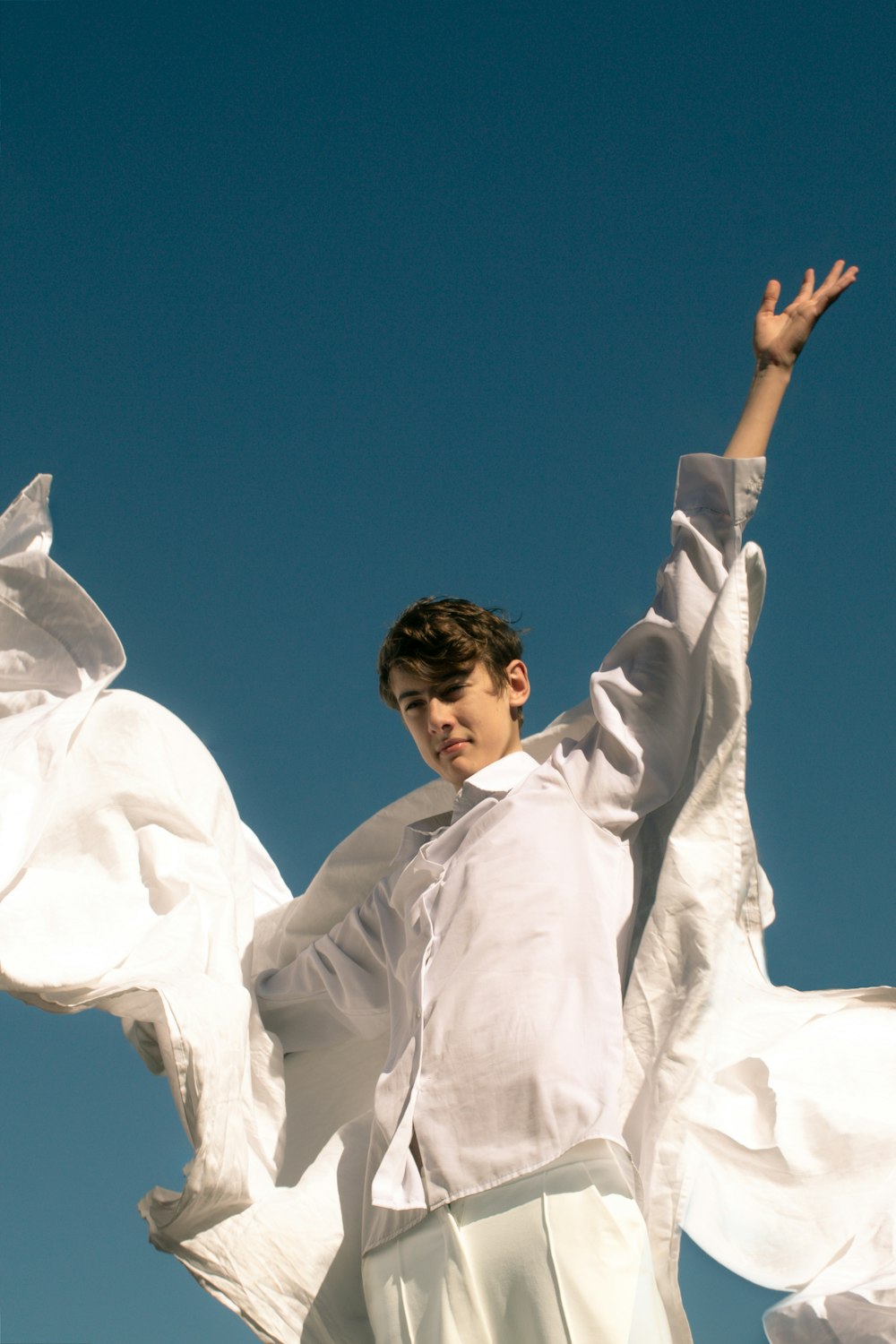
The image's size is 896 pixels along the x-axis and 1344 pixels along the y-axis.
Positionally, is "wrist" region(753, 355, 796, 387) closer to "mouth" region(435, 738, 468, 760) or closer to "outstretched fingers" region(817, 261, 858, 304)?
"outstretched fingers" region(817, 261, 858, 304)

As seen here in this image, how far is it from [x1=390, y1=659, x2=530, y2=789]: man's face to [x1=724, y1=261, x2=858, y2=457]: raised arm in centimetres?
73

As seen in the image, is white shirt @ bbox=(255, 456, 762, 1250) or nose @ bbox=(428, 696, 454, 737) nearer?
white shirt @ bbox=(255, 456, 762, 1250)

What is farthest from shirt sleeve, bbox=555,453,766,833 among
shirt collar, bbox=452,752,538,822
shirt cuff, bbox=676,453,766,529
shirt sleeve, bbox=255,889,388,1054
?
shirt sleeve, bbox=255,889,388,1054

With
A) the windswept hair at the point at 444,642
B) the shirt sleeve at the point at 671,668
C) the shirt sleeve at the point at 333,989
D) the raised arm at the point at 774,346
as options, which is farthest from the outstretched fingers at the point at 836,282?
the shirt sleeve at the point at 333,989

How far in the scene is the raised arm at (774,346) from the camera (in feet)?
8.51

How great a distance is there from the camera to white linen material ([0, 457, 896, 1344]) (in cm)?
234

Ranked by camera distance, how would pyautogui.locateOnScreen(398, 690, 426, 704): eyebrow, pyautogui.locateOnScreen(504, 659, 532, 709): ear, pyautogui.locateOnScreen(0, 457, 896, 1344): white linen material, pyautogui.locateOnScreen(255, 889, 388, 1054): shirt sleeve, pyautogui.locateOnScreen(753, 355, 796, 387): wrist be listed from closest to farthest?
pyautogui.locateOnScreen(0, 457, 896, 1344): white linen material, pyautogui.locateOnScreen(753, 355, 796, 387): wrist, pyautogui.locateOnScreen(255, 889, 388, 1054): shirt sleeve, pyautogui.locateOnScreen(398, 690, 426, 704): eyebrow, pyautogui.locateOnScreen(504, 659, 532, 709): ear

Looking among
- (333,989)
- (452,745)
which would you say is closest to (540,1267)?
(333,989)

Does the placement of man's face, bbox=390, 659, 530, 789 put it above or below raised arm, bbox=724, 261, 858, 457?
below

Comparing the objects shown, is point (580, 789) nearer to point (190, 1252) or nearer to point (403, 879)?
point (403, 879)

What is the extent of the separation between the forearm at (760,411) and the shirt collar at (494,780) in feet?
2.40

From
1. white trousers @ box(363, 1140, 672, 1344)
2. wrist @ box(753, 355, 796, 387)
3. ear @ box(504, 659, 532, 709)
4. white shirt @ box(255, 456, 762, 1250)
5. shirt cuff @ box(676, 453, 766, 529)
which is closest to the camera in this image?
white trousers @ box(363, 1140, 672, 1344)

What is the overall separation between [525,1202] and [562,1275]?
12 centimetres

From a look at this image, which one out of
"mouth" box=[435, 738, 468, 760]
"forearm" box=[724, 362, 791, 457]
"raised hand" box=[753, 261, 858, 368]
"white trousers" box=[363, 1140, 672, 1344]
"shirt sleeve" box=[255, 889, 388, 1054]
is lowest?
"white trousers" box=[363, 1140, 672, 1344]
